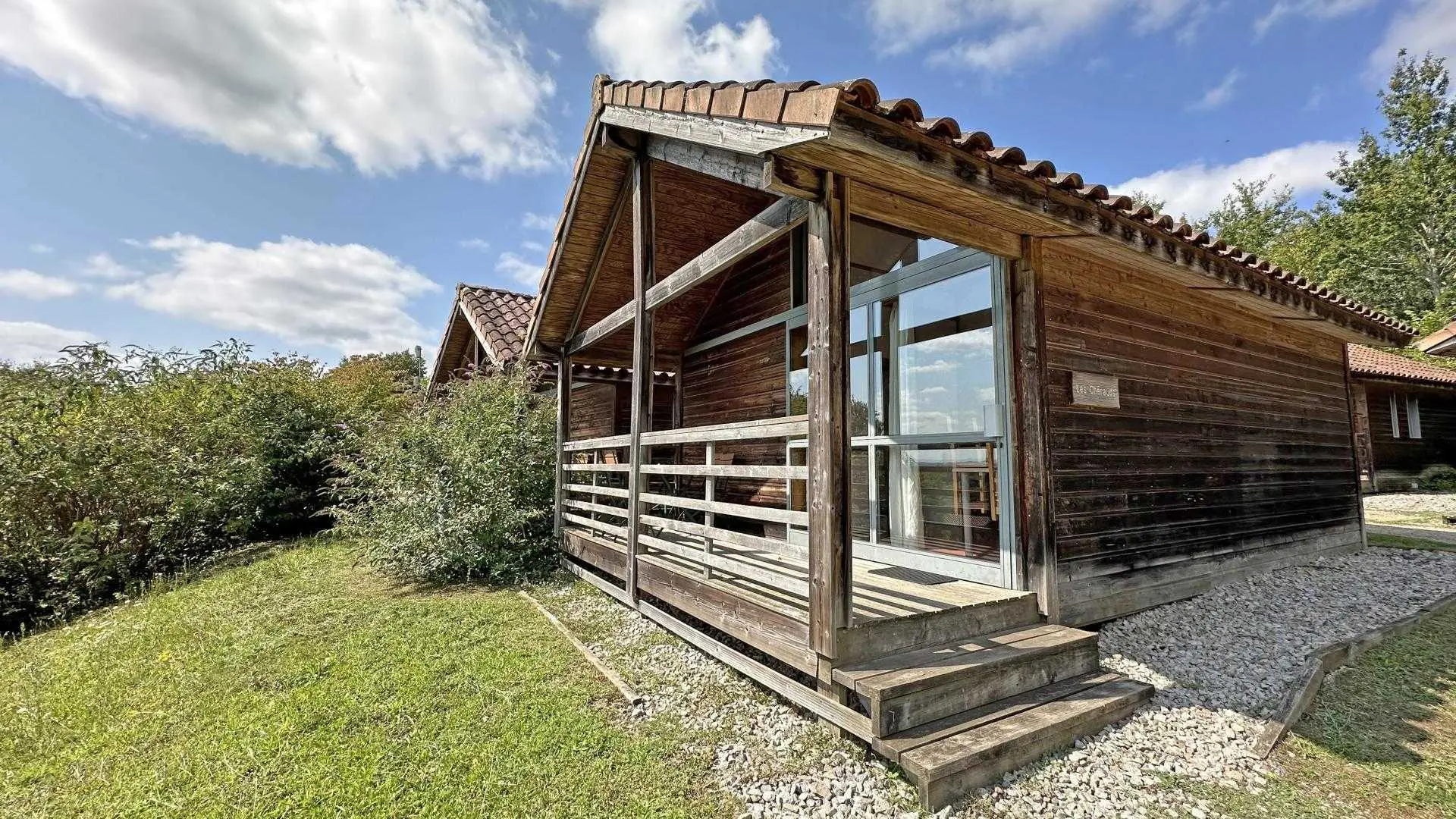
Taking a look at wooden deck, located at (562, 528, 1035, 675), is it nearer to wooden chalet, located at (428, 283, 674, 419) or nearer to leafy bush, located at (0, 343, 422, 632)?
wooden chalet, located at (428, 283, 674, 419)

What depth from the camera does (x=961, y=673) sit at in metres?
2.92

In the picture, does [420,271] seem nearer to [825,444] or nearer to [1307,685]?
[825,444]

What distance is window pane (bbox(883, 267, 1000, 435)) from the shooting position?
14.7ft

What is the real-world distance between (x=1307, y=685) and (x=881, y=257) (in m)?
4.33

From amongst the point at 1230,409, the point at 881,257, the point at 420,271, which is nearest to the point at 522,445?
the point at 881,257

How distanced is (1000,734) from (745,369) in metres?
5.33

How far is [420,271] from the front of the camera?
15.7m

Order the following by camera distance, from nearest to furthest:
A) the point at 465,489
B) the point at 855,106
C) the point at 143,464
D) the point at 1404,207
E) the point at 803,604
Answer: the point at 855,106 < the point at 803,604 < the point at 465,489 < the point at 143,464 < the point at 1404,207

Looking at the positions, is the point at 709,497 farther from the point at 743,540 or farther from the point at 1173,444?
the point at 1173,444

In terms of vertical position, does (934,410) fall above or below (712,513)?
above

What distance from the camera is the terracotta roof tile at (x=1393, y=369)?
43.1ft

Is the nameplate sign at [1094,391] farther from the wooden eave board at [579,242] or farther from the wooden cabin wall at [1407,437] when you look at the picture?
the wooden cabin wall at [1407,437]

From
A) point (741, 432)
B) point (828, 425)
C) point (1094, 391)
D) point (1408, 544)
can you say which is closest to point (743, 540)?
point (741, 432)

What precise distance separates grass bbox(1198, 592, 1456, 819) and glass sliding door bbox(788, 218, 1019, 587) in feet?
5.29
